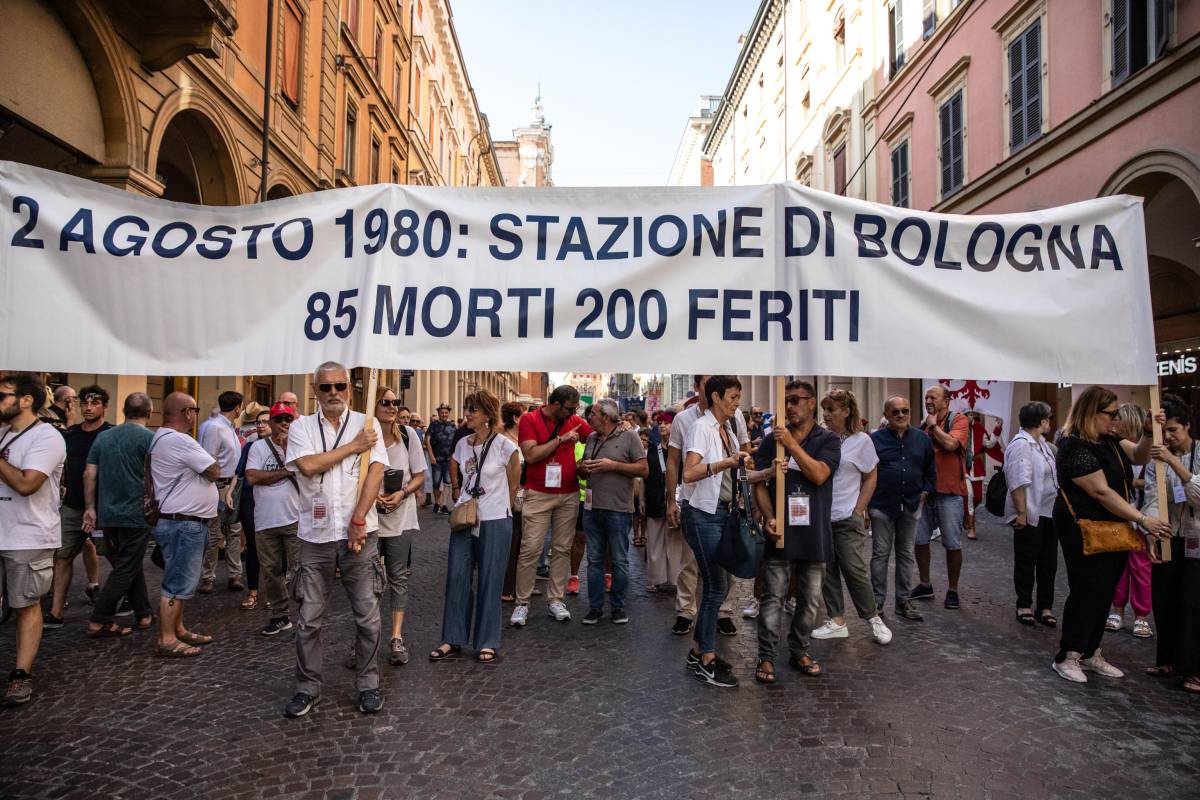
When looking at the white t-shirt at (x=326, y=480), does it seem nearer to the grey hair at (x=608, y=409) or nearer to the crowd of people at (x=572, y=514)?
the crowd of people at (x=572, y=514)

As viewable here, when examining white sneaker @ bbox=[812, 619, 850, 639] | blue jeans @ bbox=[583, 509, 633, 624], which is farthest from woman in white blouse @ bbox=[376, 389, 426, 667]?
white sneaker @ bbox=[812, 619, 850, 639]

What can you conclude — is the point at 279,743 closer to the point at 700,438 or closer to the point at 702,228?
the point at 700,438

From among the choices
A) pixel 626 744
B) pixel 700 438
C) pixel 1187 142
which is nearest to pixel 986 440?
pixel 1187 142

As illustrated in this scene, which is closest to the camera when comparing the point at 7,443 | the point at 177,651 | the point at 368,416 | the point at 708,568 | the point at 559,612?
the point at 368,416

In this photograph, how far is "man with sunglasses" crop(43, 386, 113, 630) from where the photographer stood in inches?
239

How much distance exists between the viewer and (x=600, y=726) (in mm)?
4094

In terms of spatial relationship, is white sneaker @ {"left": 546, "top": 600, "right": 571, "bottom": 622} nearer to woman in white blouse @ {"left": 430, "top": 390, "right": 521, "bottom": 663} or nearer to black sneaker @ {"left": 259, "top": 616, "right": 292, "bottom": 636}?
woman in white blouse @ {"left": 430, "top": 390, "right": 521, "bottom": 663}

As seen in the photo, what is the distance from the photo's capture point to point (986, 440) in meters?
12.1

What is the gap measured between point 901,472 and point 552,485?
2886 mm

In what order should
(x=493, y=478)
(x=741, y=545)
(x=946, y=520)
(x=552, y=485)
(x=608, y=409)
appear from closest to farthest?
(x=741, y=545), (x=493, y=478), (x=552, y=485), (x=608, y=409), (x=946, y=520)

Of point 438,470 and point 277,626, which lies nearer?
point 277,626

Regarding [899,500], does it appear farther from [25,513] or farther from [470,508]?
[25,513]

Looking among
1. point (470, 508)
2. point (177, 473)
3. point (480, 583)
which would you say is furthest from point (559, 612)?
point (177, 473)

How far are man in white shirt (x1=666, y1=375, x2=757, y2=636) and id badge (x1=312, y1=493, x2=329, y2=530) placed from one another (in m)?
2.16
